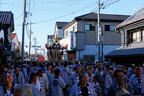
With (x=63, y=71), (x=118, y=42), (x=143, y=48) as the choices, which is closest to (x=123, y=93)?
(x=63, y=71)

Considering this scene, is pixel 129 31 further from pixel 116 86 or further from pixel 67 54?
pixel 67 54

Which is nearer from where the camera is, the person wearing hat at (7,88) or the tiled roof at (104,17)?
the person wearing hat at (7,88)

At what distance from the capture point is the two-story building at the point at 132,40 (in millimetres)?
15641

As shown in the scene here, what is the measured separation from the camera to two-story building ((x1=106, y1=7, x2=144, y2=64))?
1564 centimetres

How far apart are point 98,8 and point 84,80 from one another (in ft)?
53.4

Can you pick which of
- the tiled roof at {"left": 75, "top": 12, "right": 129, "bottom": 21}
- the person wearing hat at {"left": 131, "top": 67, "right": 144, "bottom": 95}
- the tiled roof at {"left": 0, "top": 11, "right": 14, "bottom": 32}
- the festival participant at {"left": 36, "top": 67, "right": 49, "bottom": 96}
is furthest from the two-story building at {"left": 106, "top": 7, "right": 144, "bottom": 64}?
the tiled roof at {"left": 0, "top": 11, "right": 14, "bottom": 32}

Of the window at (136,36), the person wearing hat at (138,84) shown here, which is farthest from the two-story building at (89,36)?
the person wearing hat at (138,84)

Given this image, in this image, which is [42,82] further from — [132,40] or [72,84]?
[132,40]

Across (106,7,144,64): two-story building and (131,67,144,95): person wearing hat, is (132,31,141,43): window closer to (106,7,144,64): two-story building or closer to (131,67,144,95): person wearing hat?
(106,7,144,64): two-story building

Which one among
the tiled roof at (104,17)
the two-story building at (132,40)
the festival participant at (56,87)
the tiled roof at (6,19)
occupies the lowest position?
the festival participant at (56,87)

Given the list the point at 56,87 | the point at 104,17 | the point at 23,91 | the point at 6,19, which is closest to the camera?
the point at 23,91

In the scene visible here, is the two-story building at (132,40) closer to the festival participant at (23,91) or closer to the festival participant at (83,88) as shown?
the festival participant at (83,88)

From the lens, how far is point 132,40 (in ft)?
59.5

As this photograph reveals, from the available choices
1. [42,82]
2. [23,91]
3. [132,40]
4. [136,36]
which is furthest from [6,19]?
[23,91]
